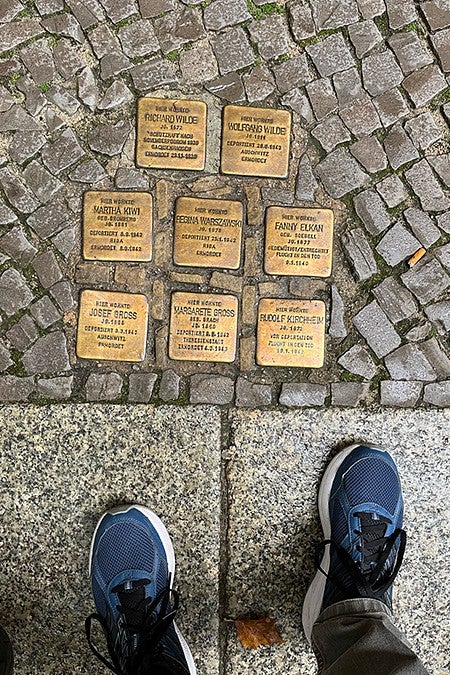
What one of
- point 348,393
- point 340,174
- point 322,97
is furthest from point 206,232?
point 348,393

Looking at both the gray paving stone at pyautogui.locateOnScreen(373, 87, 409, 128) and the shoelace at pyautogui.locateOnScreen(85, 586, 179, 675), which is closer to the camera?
the shoelace at pyautogui.locateOnScreen(85, 586, 179, 675)

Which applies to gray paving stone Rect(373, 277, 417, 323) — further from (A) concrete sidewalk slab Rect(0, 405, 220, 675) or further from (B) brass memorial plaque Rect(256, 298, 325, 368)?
(A) concrete sidewalk slab Rect(0, 405, 220, 675)

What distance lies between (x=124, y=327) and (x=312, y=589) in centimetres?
105

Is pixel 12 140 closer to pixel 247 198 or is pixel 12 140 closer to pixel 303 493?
pixel 247 198

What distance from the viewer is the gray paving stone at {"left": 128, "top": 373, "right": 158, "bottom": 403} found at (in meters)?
1.85

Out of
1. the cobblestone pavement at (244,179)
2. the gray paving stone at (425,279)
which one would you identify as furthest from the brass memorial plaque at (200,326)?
the gray paving stone at (425,279)

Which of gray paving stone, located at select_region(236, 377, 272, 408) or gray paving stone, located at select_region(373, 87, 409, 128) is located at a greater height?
gray paving stone, located at select_region(373, 87, 409, 128)

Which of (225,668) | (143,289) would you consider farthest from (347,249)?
(225,668)

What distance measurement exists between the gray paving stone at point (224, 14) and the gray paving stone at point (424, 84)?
0.57 meters

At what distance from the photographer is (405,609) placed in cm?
189

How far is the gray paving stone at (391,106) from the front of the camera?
6.08 ft

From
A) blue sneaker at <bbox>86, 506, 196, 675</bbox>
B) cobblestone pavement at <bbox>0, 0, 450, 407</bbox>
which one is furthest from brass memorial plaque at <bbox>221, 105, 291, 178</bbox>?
blue sneaker at <bbox>86, 506, 196, 675</bbox>

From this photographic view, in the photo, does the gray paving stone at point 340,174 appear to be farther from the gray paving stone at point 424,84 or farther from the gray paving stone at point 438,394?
the gray paving stone at point 438,394

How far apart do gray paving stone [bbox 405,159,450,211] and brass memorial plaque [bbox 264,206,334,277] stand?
0.99ft
